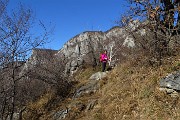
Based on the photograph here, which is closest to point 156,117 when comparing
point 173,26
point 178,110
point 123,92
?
point 178,110

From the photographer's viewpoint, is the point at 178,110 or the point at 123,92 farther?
the point at 123,92

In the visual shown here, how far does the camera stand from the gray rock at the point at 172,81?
907 centimetres

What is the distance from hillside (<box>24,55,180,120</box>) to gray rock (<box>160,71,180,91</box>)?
28cm

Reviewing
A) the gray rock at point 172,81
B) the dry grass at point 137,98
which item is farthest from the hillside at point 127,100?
the gray rock at point 172,81

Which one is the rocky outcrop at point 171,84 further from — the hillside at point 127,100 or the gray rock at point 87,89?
the gray rock at point 87,89

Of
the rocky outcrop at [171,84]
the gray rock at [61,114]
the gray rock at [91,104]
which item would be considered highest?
the rocky outcrop at [171,84]

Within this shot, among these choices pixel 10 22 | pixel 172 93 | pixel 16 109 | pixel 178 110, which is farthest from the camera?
pixel 16 109

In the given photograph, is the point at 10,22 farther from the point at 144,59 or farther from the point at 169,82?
the point at 169,82

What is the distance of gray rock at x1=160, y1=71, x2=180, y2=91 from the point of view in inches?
357

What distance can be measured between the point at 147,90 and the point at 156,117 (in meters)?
1.87

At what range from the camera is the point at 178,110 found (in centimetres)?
813

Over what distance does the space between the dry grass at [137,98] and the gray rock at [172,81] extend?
0.98 feet

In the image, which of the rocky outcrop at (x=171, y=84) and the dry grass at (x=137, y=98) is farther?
the rocky outcrop at (x=171, y=84)

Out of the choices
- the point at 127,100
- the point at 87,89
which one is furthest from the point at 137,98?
the point at 87,89
